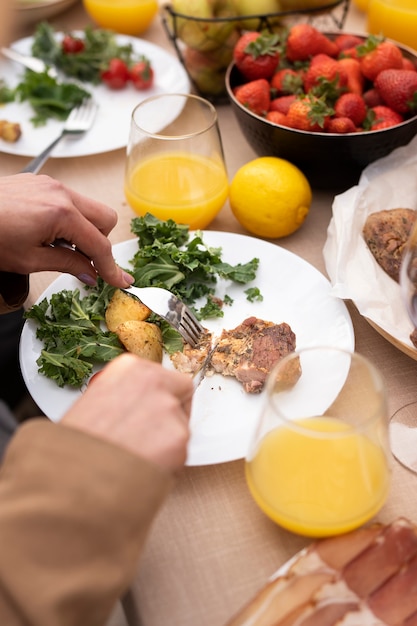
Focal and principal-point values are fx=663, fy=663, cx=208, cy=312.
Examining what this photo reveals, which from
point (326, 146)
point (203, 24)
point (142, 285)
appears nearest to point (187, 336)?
point (142, 285)

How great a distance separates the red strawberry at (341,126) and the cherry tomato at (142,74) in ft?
1.93

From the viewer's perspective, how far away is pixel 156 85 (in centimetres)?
169

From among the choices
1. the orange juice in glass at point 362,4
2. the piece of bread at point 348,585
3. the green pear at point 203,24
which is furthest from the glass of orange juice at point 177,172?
the orange juice in glass at point 362,4

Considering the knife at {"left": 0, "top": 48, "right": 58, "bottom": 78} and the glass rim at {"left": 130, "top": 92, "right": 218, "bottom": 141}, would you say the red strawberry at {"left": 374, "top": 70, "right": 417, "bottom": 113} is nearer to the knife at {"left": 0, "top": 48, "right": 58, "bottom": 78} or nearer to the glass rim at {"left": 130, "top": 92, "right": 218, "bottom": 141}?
the glass rim at {"left": 130, "top": 92, "right": 218, "bottom": 141}

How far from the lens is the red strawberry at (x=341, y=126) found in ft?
4.07

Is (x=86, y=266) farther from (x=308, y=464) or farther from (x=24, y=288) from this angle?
(x=308, y=464)

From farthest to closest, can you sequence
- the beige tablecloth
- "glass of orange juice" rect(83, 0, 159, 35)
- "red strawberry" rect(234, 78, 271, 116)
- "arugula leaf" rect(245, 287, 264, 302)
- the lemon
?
"glass of orange juice" rect(83, 0, 159, 35)
"red strawberry" rect(234, 78, 271, 116)
the lemon
"arugula leaf" rect(245, 287, 264, 302)
the beige tablecloth

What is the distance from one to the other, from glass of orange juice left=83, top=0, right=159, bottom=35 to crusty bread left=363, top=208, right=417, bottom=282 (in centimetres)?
106

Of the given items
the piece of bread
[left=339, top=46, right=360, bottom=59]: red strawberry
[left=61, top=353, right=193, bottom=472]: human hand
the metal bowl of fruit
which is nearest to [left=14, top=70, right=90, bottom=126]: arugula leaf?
the metal bowl of fruit

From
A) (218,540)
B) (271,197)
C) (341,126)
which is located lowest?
(218,540)

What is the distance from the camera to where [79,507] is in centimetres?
61

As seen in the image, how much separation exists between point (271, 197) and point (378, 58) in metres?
0.39

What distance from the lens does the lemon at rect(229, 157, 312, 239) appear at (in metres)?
1.21

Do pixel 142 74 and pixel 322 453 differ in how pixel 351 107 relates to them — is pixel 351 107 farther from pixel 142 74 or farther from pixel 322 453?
pixel 322 453
